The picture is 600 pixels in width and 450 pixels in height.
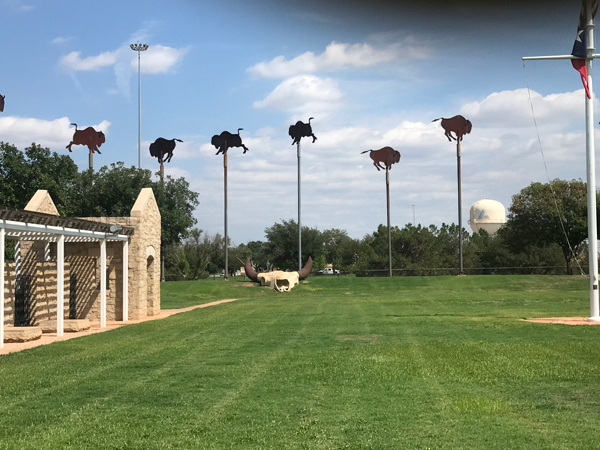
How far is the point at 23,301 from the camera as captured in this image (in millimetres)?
22156

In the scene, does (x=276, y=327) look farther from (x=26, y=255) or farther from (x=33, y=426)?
(x=33, y=426)

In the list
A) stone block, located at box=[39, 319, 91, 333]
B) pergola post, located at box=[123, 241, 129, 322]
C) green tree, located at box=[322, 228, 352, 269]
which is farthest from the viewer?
green tree, located at box=[322, 228, 352, 269]

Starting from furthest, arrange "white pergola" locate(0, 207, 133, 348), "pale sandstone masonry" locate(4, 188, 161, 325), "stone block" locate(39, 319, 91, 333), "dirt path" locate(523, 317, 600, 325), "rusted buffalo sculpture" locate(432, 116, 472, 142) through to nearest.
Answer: "rusted buffalo sculpture" locate(432, 116, 472, 142) < "pale sandstone masonry" locate(4, 188, 161, 325) < "stone block" locate(39, 319, 91, 333) < "dirt path" locate(523, 317, 600, 325) < "white pergola" locate(0, 207, 133, 348)

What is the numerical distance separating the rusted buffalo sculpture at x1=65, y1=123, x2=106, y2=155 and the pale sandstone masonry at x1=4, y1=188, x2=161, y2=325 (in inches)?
1172

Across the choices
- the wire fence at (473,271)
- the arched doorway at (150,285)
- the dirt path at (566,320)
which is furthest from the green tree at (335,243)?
the dirt path at (566,320)

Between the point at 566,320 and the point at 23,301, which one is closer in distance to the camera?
the point at 566,320

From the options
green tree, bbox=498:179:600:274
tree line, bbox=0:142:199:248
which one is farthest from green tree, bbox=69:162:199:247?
green tree, bbox=498:179:600:274

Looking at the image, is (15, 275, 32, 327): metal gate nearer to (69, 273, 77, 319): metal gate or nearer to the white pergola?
the white pergola

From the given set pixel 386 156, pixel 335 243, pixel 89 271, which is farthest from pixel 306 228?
pixel 89 271

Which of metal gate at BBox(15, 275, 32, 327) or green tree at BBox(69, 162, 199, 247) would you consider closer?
metal gate at BBox(15, 275, 32, 327)

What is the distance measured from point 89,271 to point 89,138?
31869 mm

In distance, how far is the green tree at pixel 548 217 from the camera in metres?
54.1

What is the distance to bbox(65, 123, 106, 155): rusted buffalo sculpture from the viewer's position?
54094 mm

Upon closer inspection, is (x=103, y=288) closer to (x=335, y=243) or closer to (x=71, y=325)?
(x=71, y=325)
